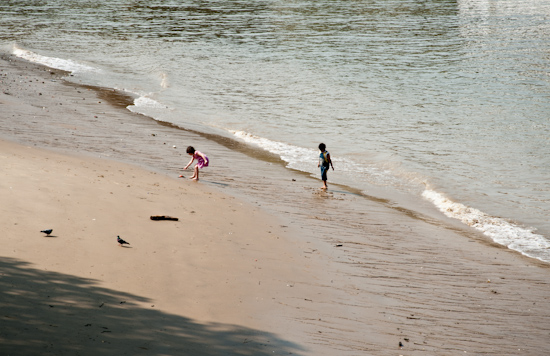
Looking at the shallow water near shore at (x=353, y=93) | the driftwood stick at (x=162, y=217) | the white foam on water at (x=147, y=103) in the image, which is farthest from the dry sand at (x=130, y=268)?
the white foam on water at (x=147, y=103)

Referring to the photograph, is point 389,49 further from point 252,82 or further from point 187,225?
point 187,225

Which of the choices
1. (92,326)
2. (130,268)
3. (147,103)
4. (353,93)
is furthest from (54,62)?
(92,326)

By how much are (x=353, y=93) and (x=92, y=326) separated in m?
21.7

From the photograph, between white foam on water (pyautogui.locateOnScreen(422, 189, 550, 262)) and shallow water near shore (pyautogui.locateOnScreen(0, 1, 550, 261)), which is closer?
white foam on water (pyautogui.locateOnScreen(422, 189, 550, 262))

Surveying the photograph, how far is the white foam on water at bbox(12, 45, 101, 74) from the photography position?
1219 inches

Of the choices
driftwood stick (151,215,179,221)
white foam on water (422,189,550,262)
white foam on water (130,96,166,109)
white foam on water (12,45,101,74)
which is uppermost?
white foam on water (12,45,101,74)

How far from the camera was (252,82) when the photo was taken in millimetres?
28891

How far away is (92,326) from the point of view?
242 inches

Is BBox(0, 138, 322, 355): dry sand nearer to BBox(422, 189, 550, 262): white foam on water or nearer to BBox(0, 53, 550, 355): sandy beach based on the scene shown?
BBox(0, 53, 550, 355): sandy beach

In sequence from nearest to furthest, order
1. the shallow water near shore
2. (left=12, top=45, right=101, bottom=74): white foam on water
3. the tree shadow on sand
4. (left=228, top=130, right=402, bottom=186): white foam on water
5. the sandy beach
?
the tree shadow on sand < the sandy beach < the shallow water near shore < (left=228, top=130, right=402, bottom=186): white foam on water < (left=12, top=45, right=101, bottom=74): white foam on water

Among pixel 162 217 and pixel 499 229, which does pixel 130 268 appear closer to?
pixel 162 217

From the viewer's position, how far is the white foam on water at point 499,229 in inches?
433

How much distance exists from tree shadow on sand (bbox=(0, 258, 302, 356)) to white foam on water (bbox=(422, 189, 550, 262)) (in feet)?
22.1

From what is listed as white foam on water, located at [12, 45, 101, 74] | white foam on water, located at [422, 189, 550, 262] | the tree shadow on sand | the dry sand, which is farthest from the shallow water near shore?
the tree shadow on sand
